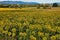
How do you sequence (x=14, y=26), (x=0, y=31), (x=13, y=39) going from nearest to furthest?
(x=13, y=39), (x=0, y=31), (x=14, y=26)

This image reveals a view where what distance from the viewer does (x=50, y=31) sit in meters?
16.8

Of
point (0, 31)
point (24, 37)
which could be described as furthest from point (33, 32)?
point (0, 31)

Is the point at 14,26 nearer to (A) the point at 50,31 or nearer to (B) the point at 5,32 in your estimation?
(B) the point at 5,32

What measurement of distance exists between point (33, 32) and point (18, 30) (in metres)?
1.81

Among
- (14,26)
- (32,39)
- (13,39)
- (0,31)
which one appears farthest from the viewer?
(14,26)

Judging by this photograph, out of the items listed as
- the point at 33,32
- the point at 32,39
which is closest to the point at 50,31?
the point at 33,32

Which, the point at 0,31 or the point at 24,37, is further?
the point at 0,31

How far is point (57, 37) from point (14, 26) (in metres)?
4.65

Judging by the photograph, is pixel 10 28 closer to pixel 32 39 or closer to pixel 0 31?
pixel 0 31

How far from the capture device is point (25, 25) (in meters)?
19.1

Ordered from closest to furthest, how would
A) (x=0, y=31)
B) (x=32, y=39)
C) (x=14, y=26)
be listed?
(x=32, y=39) → (x=0, y=31) → (x=14, y=26)

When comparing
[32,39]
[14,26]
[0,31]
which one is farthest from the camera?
[14,26]

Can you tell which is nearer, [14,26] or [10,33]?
[10,33]

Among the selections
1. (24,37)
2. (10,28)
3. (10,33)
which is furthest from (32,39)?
(10,28)
